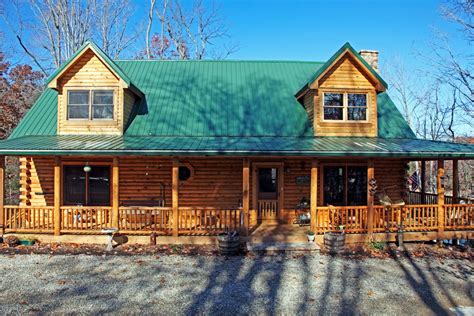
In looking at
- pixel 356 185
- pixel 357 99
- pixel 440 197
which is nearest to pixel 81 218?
pixel 356 185

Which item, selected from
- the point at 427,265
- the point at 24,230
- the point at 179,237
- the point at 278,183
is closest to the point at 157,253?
the point at 179,237

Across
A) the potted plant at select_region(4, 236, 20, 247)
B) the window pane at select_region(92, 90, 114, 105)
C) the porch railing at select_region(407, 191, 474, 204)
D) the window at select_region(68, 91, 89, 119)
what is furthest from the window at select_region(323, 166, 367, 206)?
the potted plant at select_region(4, 236, 20, 247)

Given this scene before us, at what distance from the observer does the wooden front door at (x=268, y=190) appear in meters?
13.4

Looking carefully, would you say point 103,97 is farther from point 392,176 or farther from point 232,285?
point 392,176

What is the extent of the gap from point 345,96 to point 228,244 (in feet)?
25.5

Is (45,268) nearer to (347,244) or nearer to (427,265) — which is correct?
(347,244)

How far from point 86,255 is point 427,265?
10099 millimetres

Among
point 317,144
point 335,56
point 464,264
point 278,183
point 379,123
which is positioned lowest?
point 464,264

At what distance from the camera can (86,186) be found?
12938 mm

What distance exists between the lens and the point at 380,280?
26.7 feet

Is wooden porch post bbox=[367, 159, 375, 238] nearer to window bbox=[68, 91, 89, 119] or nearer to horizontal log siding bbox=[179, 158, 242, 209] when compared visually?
horizontal log siding bbox=[179, 158, 242, 209]

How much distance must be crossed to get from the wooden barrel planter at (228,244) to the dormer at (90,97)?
6.11m

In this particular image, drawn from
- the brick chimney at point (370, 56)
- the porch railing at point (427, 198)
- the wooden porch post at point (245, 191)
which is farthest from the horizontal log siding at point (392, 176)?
the wooden porch post at point (245, 191)

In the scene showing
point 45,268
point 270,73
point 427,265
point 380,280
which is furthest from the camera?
point 270,73
